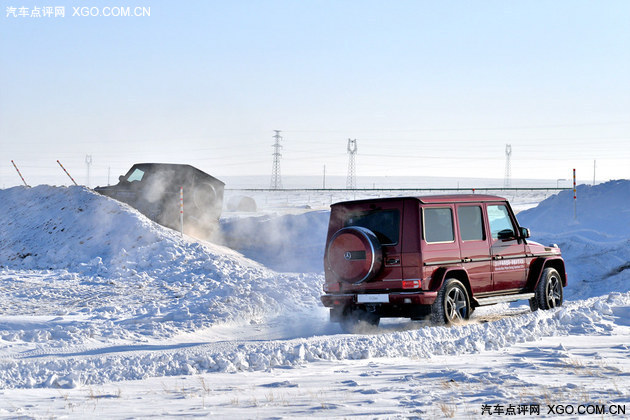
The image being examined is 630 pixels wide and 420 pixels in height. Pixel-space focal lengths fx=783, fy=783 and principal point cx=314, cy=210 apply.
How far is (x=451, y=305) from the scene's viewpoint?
12062mm

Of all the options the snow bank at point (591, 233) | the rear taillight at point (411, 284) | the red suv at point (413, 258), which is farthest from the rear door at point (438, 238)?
the snow bank at point (591, 233)

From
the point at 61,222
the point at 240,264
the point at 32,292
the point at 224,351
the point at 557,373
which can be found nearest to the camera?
the point at 557,373

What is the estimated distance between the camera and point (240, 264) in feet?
75.2

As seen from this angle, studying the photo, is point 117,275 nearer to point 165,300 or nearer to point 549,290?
point 165,300

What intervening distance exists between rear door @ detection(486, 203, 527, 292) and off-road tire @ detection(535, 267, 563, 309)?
15.8 inches

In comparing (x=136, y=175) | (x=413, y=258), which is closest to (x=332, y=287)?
(x=413, y=258)

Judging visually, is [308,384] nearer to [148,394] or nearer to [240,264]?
[148,394]

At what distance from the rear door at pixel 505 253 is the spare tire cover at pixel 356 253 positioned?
7.66 feet

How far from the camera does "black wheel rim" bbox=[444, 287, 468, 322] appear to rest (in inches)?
472

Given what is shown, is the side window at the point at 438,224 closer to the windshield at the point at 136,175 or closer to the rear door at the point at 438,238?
the rear door at the point at 438,238

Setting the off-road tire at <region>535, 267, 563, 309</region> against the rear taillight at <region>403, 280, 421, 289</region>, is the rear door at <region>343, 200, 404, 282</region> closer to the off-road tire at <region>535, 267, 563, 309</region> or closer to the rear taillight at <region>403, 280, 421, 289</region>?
the rear taillight at <region>403, 280, 421, 289</region>

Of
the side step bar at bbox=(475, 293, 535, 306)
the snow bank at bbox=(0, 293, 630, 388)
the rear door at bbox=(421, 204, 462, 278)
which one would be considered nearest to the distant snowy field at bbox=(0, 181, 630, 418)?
the snow bank at bbox=(0, 293, 630, 388)

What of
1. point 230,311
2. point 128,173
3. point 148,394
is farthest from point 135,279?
point 148,394

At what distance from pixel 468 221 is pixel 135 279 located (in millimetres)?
10928
